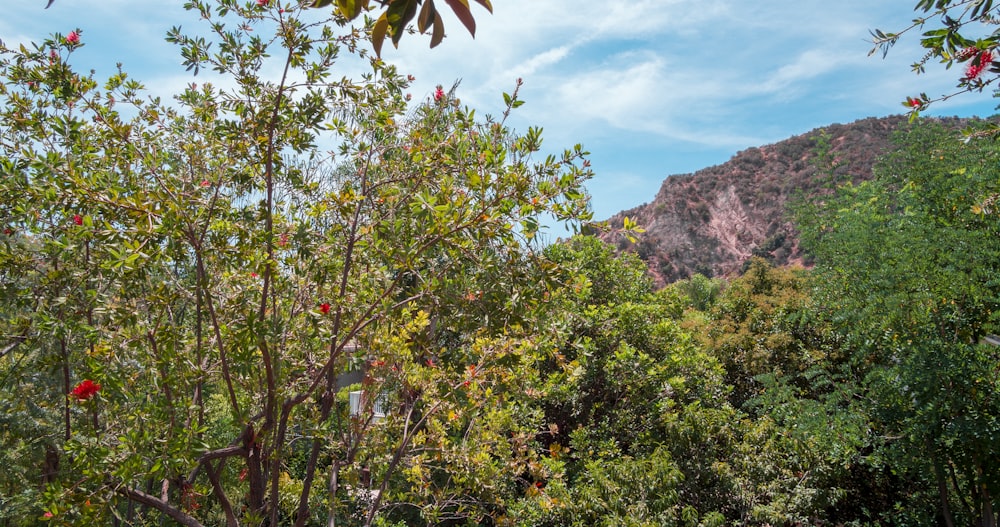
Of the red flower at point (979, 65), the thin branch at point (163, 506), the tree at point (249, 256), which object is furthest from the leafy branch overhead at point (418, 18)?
the thin branch at point (163, 506)

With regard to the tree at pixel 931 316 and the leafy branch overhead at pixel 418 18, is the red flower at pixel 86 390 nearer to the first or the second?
the leafy branch overhead at pixel 418 18

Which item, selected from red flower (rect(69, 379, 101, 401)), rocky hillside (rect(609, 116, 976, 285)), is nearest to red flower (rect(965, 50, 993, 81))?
red flower (rect(69, 379, 101, 401))

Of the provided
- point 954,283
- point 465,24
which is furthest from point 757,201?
point 465,24

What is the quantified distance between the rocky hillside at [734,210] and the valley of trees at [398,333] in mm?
36942

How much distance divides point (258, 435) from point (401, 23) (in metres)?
3.23

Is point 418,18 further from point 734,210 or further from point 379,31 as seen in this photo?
point 734,210

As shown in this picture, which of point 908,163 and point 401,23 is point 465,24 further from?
point 908,163

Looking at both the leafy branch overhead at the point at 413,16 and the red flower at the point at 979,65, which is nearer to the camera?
the leafy branch overhead at the point at 413,16

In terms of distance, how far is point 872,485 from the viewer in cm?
805

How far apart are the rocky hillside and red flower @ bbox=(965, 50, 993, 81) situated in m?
41.3

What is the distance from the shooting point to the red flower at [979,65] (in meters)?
2.81

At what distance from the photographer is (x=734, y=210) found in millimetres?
51875

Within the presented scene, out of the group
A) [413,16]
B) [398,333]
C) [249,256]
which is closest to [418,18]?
[413,16]

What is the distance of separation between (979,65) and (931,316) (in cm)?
476
